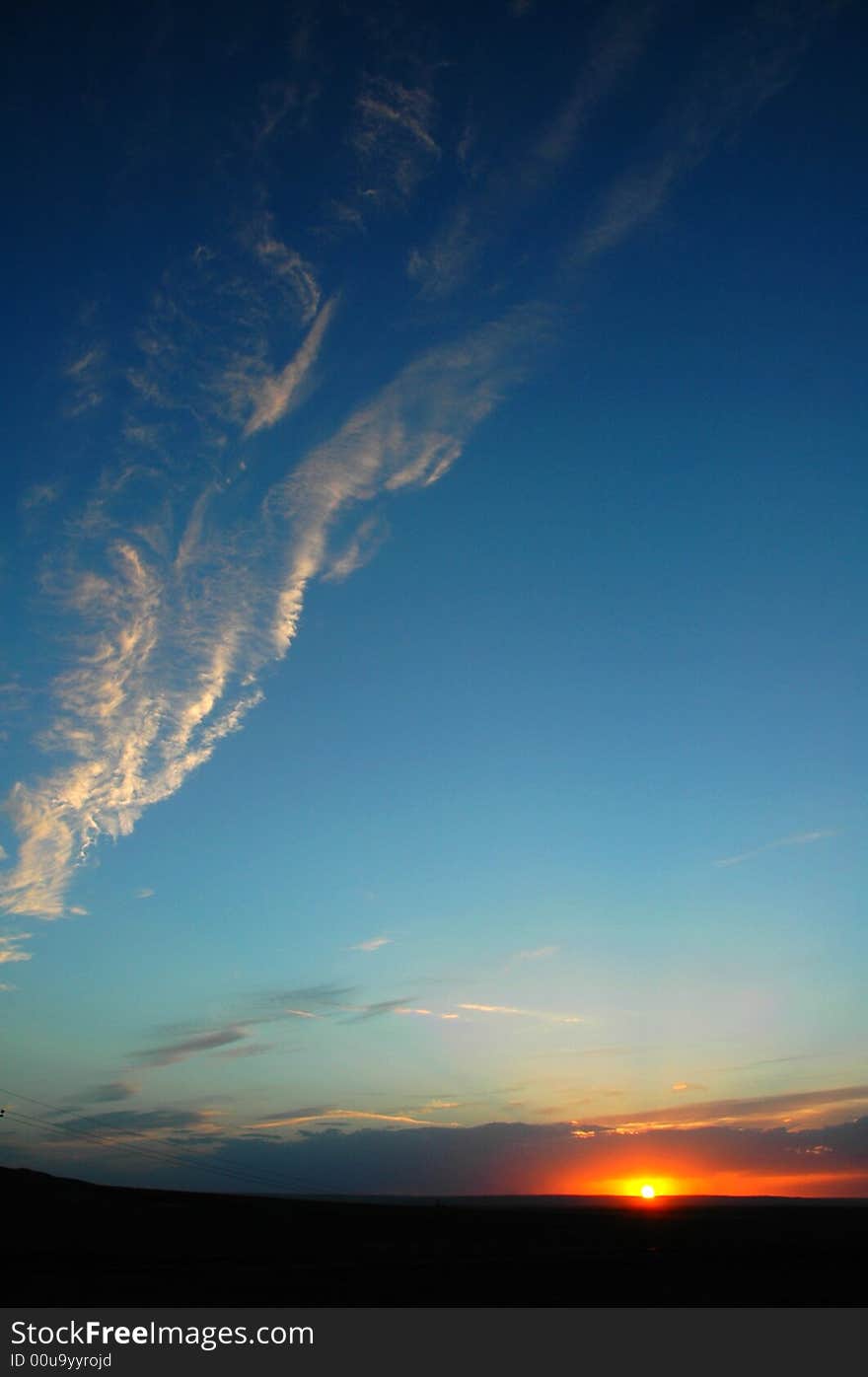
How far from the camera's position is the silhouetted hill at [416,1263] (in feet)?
114

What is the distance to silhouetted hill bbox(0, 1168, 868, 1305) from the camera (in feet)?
114

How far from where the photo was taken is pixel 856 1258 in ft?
173

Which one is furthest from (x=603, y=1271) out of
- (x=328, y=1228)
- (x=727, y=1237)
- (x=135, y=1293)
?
(x=328, y=1228)

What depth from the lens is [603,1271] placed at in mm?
43125

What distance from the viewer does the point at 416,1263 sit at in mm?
45750

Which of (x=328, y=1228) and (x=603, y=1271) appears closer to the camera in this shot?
(x=603, y=1271)
